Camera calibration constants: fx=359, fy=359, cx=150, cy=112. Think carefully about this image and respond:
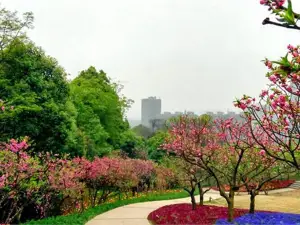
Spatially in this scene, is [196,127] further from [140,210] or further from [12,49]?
[12,49]

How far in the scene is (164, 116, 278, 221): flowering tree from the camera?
10.0 metres

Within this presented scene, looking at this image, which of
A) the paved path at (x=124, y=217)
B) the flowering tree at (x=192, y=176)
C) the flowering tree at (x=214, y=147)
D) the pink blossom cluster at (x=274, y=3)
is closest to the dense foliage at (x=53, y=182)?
the paved path at (x=124, y=217)

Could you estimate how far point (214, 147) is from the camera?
35.6 ft

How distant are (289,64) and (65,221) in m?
9.54

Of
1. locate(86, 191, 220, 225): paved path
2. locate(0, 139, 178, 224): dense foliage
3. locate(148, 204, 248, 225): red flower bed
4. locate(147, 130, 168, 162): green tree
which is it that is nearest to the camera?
locate(0, 139, 178, 224): dense foliage

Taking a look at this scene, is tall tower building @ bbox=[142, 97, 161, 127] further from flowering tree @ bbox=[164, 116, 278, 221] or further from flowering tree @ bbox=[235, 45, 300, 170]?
flowering tree @ bbox=[235, 45, 300, 170]

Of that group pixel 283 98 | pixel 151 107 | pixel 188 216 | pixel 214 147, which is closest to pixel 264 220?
pixel 188 216

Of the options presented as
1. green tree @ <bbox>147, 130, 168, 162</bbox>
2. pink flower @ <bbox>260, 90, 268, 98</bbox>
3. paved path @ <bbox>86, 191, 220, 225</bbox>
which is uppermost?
green tree @ <bbox>147, 130, 168, 162</bbox>

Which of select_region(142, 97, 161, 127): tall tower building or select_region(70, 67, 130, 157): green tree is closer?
select_region(70, 67, 130, 157): green tree

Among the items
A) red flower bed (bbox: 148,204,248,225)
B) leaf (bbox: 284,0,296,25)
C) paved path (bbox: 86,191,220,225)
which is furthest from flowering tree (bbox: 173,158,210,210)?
leaf (bbox: 284,0,296,25)

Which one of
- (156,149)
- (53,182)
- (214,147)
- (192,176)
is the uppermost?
(156,149)

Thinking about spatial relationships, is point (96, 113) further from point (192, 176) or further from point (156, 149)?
point (192, 176)

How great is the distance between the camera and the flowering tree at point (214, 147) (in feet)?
32.9

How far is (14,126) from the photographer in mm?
14656
